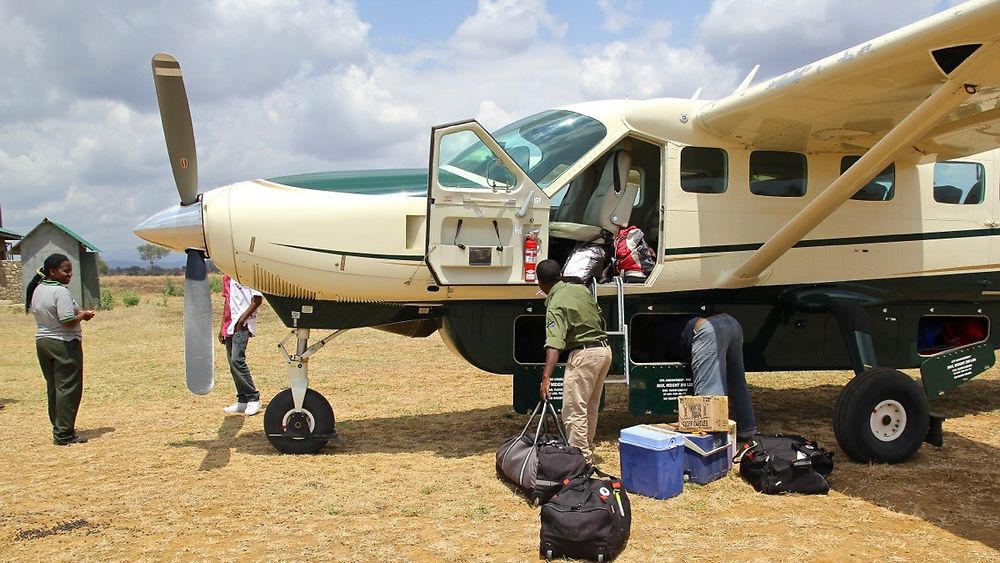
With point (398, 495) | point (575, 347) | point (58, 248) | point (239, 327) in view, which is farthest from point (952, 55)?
point (58, 248)

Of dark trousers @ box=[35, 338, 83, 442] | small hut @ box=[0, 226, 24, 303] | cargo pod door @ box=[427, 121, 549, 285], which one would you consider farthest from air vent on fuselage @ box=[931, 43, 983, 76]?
small hut @ box=[0, 226, 24, 303]

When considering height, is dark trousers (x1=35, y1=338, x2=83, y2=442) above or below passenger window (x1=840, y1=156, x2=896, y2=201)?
below

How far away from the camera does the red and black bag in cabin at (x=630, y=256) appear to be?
261 inches

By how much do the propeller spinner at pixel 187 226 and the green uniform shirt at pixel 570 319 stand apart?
2770 mm

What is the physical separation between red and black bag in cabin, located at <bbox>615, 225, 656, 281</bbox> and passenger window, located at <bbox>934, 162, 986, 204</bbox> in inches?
120

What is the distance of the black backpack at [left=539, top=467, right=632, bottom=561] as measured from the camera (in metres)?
4.15

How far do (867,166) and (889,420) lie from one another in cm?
212

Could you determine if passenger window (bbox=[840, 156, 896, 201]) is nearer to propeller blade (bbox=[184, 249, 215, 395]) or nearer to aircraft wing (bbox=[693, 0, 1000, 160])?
aircraft wing (bbox=[693, 0, 1000, 160])

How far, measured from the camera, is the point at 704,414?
5.71m

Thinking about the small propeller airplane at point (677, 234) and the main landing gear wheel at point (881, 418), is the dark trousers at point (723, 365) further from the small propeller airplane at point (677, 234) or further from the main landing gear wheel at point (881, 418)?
the main landing gear wheel at point (881, 418)

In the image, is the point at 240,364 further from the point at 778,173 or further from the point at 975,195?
the point at 975,195

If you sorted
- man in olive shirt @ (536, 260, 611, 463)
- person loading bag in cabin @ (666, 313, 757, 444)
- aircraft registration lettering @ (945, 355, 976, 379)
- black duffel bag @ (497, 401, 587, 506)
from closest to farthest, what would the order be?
1. black duffel bag @ (497, 401, 587, 506)
2. man in olive shirt @ (536, 260, 611, 463)
3. person loading bag in cabin @ (666, 313, 757, 444)
4. aircraft registration lettering @ (945, 355, 976, 379)

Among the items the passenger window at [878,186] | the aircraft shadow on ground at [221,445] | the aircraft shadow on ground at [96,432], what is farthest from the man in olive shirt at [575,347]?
the aircraft shadow on ground at [96,432]

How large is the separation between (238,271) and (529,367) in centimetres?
256
